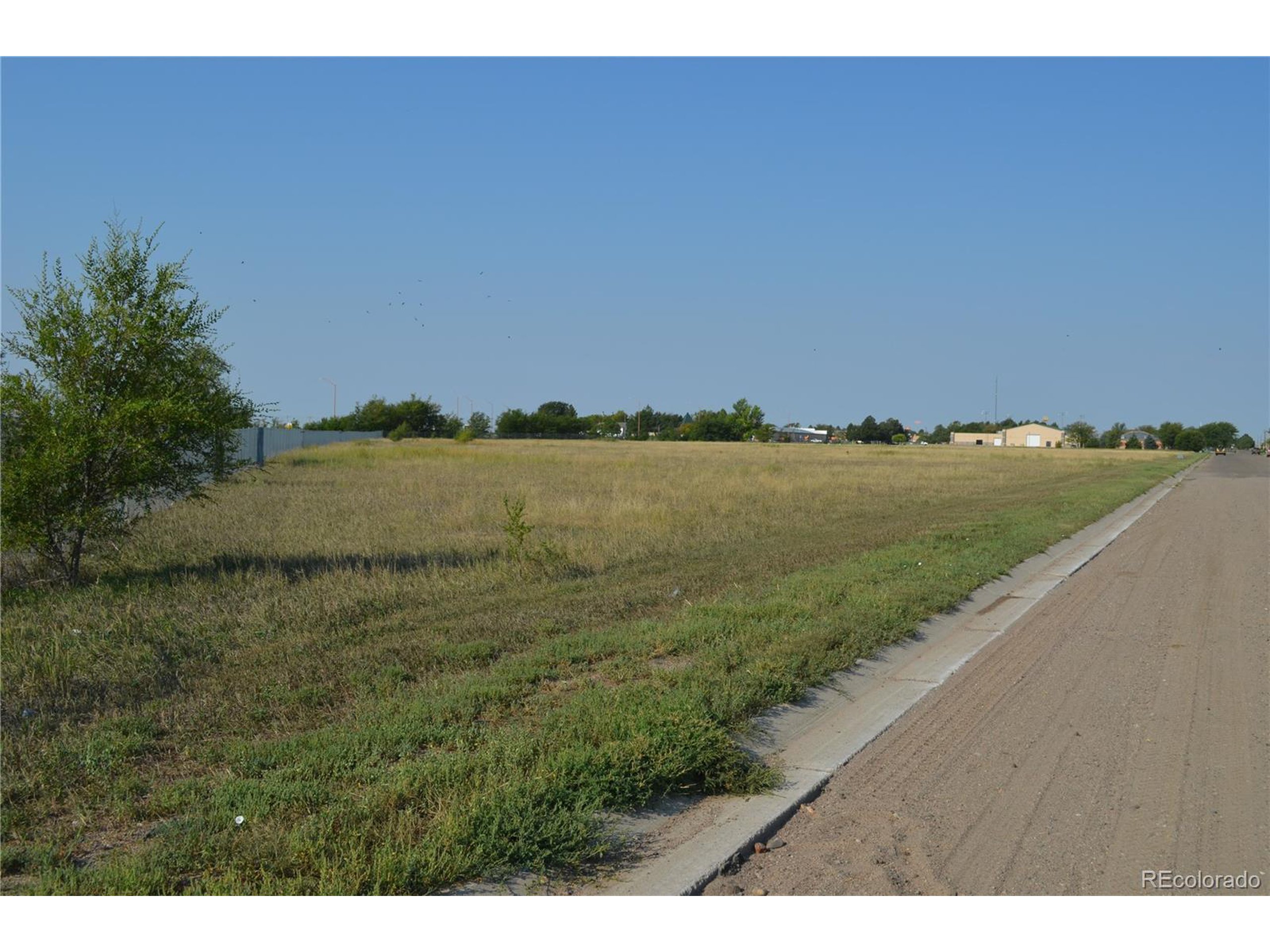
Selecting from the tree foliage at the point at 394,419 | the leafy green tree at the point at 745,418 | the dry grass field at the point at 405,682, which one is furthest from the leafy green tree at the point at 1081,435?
the dry grass field at the point at 405,682

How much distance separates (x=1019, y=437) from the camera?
18200 cm

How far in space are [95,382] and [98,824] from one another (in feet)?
30.6

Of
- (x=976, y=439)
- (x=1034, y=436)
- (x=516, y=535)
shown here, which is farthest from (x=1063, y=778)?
(x=1034, y=436)

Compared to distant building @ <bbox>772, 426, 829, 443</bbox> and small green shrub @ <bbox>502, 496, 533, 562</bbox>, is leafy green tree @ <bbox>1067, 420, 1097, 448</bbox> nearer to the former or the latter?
distant building @ <bbox>772, 426, 829, 443</bbox>

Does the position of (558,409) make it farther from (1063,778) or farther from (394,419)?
(1063,778)

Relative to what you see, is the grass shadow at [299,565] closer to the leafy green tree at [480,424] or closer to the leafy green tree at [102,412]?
the leafy green tree at [102,412]

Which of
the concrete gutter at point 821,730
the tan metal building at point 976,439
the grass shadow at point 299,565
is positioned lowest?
the concrete gutter at point 821,730

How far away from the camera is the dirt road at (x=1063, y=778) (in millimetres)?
4625

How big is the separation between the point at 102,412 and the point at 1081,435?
182m

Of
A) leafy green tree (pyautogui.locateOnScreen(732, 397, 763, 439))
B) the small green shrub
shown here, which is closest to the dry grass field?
the small green shrub

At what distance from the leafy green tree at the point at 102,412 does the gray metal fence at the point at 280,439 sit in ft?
73.6

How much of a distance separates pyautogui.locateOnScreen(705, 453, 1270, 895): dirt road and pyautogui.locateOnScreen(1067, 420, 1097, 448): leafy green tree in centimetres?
17887

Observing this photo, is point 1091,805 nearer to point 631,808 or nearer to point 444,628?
point 631,808

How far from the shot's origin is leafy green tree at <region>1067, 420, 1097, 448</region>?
175000 mm
